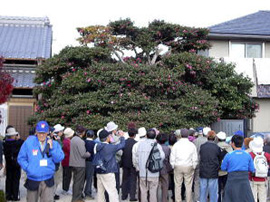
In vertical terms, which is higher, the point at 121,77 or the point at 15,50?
the point at 15,50

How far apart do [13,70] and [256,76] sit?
11.8 metres

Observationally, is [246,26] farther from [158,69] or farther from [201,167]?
[201,167]

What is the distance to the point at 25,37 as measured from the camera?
22172 mm

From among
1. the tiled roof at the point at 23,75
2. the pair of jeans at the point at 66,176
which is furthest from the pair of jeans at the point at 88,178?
the tiled roof at the point at 23,75

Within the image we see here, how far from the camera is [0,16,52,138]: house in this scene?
1822 centimetres

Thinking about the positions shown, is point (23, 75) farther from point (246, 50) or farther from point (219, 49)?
point (246, 50)

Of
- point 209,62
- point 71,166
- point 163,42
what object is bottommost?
point 71,166

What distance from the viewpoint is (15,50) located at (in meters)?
20.0

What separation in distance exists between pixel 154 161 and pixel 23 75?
12.0 metres

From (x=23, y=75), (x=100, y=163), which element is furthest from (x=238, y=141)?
(x=23, y=75)

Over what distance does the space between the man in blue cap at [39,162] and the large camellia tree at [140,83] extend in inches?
258

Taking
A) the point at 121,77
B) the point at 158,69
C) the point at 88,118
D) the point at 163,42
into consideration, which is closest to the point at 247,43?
the point at 163,42

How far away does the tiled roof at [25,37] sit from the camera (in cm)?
1969

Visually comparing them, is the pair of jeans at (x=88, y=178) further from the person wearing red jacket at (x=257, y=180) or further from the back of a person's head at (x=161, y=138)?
the person wearing red jacket at (x=257, y=180)
